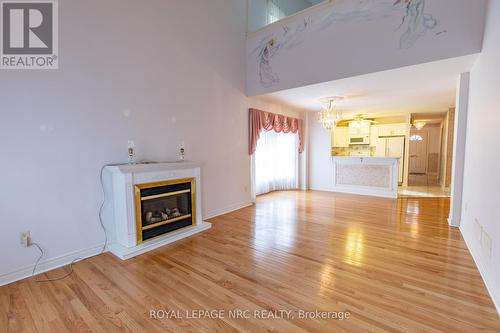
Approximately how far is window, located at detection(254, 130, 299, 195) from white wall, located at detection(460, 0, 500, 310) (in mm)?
3898

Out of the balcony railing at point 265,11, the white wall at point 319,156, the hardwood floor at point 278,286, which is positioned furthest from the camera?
the white wall at point 319,156

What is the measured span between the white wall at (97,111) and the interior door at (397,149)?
6.41m

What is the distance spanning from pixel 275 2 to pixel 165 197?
16.1 ft

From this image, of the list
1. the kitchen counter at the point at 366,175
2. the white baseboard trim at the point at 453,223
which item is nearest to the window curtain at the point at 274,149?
the kitchen counter at the point at 366,175

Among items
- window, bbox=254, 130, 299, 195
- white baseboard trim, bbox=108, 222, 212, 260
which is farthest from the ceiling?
white baseboard trim, bbox=108, 222, 212, 260

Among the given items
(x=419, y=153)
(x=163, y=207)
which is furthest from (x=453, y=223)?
(x=419, y=153)

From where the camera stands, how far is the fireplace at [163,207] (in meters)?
2.91

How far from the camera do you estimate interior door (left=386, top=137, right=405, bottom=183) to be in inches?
301

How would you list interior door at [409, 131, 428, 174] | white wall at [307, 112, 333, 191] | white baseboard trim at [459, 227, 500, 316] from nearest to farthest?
white baseboard trim at [459, 227, 500, 316]
white wall at [307, 112, 333, 191]
interior door at [409, 131, 428, 174]

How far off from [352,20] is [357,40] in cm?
32

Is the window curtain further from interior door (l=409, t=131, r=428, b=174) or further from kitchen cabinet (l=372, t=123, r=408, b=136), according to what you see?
interior door (l=409, t=131, r=428, b=174)

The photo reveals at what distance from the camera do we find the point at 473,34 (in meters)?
2.72

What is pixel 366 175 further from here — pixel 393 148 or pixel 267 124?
pixel 267 124

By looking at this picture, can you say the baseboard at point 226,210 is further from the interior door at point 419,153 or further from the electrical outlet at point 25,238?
the interior door at point 419,153
